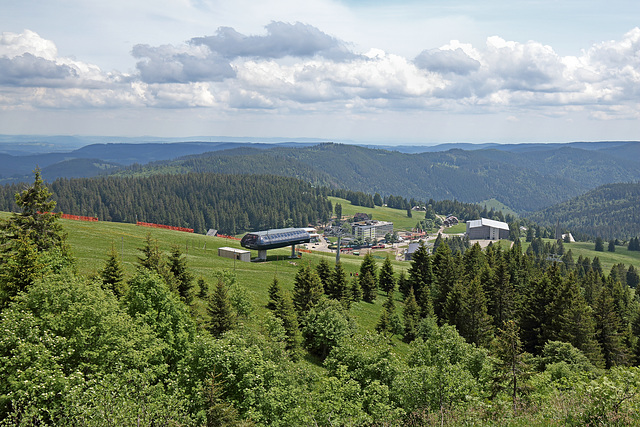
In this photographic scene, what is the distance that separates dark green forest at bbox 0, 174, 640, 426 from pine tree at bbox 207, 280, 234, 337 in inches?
5.3

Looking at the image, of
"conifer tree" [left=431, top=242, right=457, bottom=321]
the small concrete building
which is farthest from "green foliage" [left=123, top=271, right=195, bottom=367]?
the small concrete building

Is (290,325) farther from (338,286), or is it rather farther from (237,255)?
(237,255)

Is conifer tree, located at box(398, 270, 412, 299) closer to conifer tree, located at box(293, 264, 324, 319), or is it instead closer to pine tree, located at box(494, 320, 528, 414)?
conifer tree, located at box(293, 264, 324, 319)

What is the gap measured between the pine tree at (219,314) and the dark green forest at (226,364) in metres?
0.13

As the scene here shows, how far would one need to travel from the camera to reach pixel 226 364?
31.2 meters

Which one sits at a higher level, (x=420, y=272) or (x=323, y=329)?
(x=323, y=329)

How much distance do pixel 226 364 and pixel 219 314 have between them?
14.9 meters

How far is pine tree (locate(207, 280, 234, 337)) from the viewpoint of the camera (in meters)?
45.3

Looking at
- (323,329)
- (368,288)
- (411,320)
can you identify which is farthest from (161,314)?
(368,288)

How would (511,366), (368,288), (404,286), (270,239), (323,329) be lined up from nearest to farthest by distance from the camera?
(511,366), (323,329), (368,288), (404,286), (270,239)

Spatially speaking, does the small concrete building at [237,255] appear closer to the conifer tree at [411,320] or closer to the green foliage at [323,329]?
the conifer tree at [411,320]

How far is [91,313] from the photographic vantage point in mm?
32375

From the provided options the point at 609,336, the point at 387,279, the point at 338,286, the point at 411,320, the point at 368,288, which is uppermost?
the point at 338,286

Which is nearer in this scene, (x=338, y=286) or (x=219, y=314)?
(x=219, y=314)
